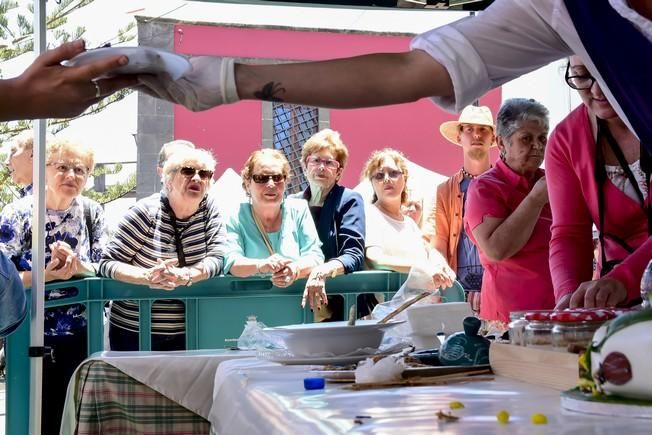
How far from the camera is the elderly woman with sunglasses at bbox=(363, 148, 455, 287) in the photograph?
157 inches

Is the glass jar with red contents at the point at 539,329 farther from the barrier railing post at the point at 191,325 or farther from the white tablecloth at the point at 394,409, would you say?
the barrier railing post at the point at 191,325

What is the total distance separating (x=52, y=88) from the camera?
140cm

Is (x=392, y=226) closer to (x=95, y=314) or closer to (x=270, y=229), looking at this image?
(x=270, y=229)

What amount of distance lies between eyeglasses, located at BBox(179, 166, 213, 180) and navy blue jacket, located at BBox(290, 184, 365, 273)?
536 mm

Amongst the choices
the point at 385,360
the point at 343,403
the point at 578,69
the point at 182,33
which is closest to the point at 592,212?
the point at 578,69

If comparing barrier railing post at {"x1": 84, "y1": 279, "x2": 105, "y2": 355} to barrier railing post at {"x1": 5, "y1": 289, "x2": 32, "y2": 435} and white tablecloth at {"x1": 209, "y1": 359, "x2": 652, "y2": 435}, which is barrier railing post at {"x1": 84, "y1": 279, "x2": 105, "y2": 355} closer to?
barrier railing post at {"x1": 5, "y1": 289, "x2": 32, "y2": 435}

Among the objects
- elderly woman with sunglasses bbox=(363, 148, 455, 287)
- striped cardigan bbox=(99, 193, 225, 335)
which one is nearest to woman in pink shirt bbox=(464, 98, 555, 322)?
elderly woman with sunglasses bbox=(363, 148, 455, 287)

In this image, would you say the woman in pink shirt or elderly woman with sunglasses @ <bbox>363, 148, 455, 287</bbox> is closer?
the woman in pink shirt

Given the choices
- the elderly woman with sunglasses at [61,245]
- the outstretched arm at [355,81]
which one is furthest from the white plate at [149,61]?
the elderly woman with sunglasses at [61,245]

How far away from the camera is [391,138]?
594 inches

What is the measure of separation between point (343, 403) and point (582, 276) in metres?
1.22

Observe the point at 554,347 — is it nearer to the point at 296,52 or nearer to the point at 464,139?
the point at 464,139

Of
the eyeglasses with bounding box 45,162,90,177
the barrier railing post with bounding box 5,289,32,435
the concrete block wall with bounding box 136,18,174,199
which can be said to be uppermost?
the concrete block wall with bounding box 136,18,174,199

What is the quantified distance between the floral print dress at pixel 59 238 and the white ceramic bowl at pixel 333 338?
6.87 feet
